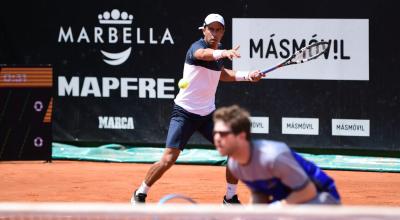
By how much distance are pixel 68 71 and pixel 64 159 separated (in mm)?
1171

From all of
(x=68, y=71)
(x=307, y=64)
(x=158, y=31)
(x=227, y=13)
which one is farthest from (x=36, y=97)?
(x=307, y=64)

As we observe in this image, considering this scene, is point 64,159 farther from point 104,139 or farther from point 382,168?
point 382,168

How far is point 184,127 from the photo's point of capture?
7.97m

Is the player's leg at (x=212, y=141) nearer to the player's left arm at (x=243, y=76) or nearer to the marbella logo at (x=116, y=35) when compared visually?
the player's left arm at (x=243, y=76)

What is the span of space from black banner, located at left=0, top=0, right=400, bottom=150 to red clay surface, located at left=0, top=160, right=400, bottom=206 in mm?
560

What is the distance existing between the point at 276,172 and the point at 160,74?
716 centimetres

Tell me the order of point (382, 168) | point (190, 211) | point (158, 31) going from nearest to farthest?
point (190, 211) → point (382, 168) → point (158, 31)

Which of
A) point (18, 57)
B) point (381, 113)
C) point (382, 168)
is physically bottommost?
point (382, 168)

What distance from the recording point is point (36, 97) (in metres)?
11.5

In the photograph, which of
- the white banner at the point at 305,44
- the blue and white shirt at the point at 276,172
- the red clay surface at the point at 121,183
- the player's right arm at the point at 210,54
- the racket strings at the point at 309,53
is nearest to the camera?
the blue and white shirt at the point at 276,172

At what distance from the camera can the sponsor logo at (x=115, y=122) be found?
11883 millimetres

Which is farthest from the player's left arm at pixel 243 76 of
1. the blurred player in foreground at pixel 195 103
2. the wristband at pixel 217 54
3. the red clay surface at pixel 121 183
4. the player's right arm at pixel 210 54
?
the red clay surface at pixel 121 183

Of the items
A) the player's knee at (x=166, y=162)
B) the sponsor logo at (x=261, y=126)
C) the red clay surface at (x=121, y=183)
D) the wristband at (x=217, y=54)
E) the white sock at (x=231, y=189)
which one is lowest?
the red clay surface at (x=121, y=183)

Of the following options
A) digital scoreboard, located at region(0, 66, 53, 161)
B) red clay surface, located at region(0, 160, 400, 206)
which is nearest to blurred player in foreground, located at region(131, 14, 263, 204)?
red clay surface, located at region(0, 160, 400, 206)
